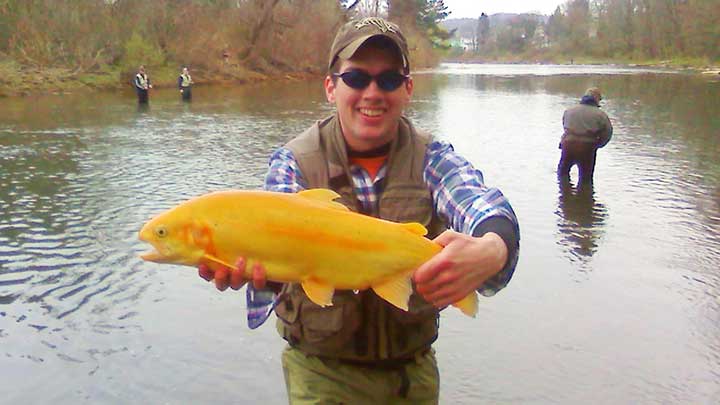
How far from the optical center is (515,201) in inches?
452

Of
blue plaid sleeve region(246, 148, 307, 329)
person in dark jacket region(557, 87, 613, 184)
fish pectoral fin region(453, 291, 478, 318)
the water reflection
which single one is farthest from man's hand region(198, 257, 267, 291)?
person in dark jacket region(557, 87, 613, 184)

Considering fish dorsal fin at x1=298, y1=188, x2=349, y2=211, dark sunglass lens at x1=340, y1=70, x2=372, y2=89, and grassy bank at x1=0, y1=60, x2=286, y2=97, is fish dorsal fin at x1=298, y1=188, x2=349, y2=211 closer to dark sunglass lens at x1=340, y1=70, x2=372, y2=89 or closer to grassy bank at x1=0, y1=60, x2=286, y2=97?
dark sunglass lens at x1=340, y1=70, x2=372, y2=89

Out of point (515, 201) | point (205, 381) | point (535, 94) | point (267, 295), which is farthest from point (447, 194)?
point (535, 94)

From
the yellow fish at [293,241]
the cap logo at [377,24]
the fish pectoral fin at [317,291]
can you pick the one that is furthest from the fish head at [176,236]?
the cap logo at [377,24]

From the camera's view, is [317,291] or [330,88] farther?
[330,88]

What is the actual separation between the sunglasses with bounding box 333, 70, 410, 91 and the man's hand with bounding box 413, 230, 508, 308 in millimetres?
854

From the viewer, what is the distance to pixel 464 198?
2.65 metres

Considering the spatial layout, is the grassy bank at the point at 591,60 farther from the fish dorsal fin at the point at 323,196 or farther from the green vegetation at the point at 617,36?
the fish dorsal fin at the point at 323,196

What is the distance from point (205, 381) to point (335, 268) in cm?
343

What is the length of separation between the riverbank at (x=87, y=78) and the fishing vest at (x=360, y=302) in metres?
31.5

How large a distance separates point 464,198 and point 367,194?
441 millimetres

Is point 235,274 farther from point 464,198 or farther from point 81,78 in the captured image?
point 81,78

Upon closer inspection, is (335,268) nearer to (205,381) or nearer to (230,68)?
(205,381)

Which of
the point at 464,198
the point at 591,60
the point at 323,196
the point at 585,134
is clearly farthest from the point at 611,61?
the point at 323,196
